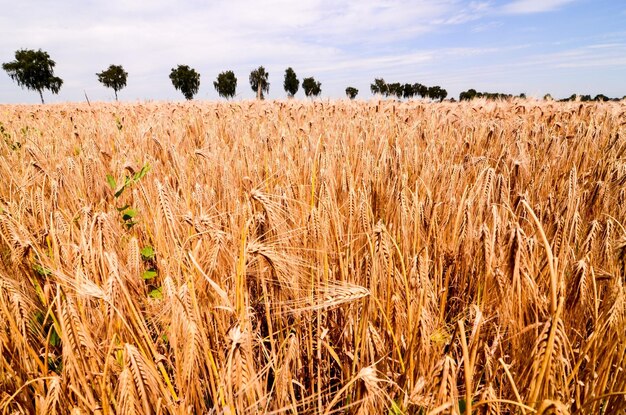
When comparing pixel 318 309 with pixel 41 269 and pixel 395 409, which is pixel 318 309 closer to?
pixel 395 409

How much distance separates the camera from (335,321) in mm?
1311

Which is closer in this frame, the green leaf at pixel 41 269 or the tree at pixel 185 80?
the green leaf at pixel 41 269

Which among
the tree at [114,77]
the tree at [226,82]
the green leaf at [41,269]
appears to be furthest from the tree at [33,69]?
Answer: the green leaf at [41,269]

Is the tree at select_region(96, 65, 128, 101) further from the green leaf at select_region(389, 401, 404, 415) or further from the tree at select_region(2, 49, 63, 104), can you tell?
the green leaf at select_region(389, 401, 404, 415)

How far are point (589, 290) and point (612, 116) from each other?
17.1 feet

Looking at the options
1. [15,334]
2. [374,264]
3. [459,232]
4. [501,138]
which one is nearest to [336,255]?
[374,264]

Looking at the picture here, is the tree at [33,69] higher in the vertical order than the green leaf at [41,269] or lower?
higher

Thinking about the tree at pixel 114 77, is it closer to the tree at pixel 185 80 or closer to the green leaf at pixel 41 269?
the tree at pixel 185 80

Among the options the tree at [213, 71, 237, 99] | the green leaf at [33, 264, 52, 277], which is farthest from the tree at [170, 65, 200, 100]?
the green leaf at [33, 264, 52, 277]

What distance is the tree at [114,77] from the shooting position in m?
55.5

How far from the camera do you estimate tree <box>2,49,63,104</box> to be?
5403 centimetres

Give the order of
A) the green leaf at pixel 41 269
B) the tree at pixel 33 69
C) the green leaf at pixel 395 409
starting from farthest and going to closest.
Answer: the tree at pixel 33 69
the green leaf at pixel 41 269
the green leaf at pixel 395 409

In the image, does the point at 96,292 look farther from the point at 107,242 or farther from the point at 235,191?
the point at 235,191

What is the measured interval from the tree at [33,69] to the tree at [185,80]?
19.2 m
